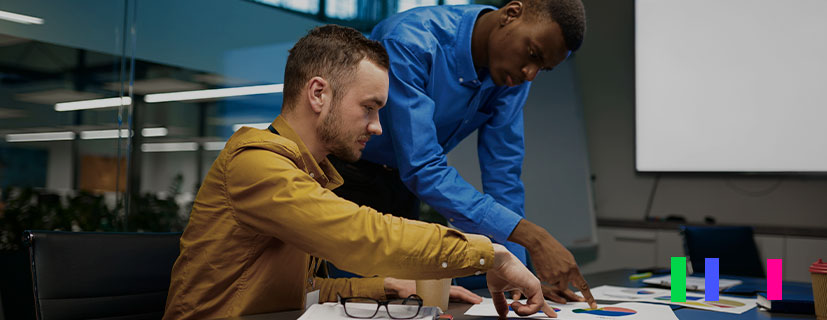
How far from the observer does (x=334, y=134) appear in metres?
1.18

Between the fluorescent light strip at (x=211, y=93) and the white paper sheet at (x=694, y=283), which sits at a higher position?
the fluorescent light strip at (x=211, y=93)

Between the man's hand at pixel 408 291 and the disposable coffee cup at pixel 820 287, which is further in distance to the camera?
the man's hand at pixel 408 291

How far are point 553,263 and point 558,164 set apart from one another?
134 inches

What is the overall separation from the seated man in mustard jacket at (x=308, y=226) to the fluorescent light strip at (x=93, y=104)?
1.48 m

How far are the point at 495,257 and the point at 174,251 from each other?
0.69m

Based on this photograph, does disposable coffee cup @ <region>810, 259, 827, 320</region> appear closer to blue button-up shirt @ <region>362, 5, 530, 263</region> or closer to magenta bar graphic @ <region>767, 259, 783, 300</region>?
magenta bar graphic @ <region>767, 259, 783, 300</region>

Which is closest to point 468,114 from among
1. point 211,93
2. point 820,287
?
point 820,287

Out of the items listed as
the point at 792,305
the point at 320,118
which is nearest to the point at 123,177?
the point at 320,118

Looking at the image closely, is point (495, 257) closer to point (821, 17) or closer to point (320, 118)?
point (320, 118)

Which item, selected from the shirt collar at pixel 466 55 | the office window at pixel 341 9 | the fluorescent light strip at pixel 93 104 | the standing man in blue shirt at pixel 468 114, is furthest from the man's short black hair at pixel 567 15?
the office window at pixel 341 9

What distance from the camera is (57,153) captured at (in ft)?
7.59

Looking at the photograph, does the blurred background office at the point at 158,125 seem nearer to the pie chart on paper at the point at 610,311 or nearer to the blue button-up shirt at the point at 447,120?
the blue button-up shirt at the point at 447,120

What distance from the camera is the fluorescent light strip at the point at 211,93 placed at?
2.59 metres

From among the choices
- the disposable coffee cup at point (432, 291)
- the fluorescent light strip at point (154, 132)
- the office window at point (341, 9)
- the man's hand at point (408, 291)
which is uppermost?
the office window at point (341, 9)
